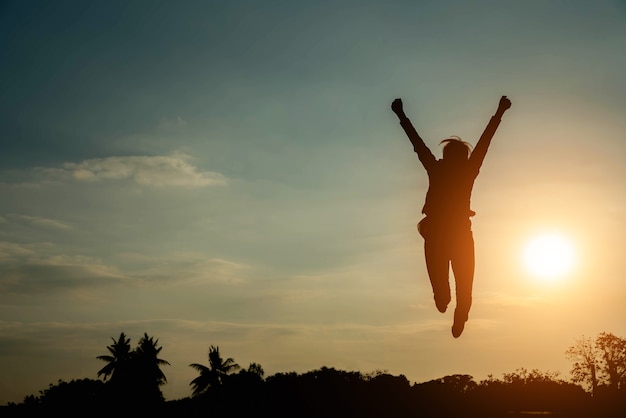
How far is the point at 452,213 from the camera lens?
6207 mm

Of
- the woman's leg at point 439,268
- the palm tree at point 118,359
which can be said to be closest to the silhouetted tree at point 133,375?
the palm tree at point 118,359

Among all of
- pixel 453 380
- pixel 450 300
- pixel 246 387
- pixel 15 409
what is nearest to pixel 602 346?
pixel 453 380

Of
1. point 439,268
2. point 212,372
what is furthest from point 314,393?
point 439,268

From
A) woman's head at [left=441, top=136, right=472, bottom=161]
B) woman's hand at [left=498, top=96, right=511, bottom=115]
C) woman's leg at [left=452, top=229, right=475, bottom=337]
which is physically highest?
woman's hand at [left=498, top=96, right=511, bottom=115]

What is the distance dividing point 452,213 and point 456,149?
69cm

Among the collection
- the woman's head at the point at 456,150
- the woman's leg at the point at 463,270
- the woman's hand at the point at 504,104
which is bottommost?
the woman's leg at the point at 463,270

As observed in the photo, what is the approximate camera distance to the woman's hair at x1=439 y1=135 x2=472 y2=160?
20.4ft

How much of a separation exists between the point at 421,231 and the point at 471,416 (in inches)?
1777

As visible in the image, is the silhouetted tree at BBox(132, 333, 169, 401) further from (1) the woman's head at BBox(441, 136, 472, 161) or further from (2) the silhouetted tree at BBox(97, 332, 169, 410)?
(1) the woman's head at BBox(441, 136, 472, 161)

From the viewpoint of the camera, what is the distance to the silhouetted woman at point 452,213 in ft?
20.4

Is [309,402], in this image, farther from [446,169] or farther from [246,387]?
[446,169]

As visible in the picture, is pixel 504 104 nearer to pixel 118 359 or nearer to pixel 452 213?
pixel 452 213

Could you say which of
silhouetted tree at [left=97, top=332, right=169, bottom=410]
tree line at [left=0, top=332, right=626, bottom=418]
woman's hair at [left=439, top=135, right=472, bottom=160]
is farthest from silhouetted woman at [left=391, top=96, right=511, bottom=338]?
silhouetted tree at [left=97, top=332, right=169, bottom=410]

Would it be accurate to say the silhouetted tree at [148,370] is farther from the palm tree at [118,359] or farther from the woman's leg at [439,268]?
the woman's leg at [439,268]
